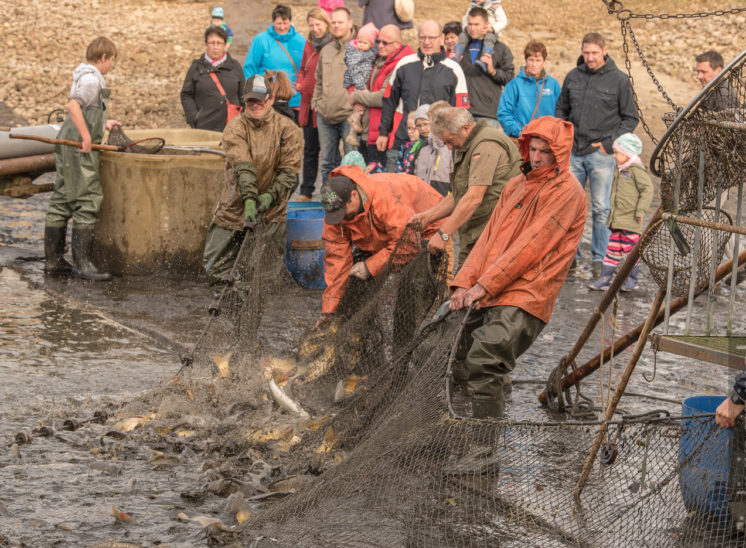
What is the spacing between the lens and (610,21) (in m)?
26.8

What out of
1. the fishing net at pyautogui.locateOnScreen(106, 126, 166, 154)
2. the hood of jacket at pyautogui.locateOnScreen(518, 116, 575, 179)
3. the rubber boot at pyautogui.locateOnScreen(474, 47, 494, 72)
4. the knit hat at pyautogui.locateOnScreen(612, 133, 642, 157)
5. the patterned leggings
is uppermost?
the rubber boot at pyautogui.locateOnScreen(474, 47, 494, 72)

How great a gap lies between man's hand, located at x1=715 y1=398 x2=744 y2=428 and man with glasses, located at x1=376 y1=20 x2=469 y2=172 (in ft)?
19.4

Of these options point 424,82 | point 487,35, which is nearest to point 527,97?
point 487,35

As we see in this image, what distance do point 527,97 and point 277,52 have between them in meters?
3.46

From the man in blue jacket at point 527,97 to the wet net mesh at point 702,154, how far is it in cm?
518

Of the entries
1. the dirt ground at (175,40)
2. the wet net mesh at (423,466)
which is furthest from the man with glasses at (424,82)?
the dirt ground at (175,40)

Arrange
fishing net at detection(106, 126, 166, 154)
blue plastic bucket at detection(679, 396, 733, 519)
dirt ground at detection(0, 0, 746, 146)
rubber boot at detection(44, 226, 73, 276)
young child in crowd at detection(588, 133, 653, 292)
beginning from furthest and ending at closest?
dirt ground at detection(0, 0, 746, 146) < fishing net at detection(106, 126, 166, 154) < rubber boot at detection(44, 226, 73, 276) < young child in crowd at detection(588, 133, 653, 292) < blue plastic bucket at detection(679, 396, 733, 519)

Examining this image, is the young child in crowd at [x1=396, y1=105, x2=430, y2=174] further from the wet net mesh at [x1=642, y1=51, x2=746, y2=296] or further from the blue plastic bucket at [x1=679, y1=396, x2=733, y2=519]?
the blue plastic bucket at [x1=679, y1=396, x2=733, y2=519]

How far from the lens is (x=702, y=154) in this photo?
4.25 meters

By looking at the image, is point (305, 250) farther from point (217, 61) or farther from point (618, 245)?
point (217, 61)

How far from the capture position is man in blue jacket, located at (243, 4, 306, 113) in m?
11.7

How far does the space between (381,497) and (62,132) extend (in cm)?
597

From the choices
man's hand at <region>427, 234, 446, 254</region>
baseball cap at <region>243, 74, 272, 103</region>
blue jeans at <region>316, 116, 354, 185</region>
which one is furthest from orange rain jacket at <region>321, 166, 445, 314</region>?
blue jeans at <region>316, 116, 354, 185</region>

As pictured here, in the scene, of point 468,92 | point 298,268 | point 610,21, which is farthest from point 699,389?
point 610,21
